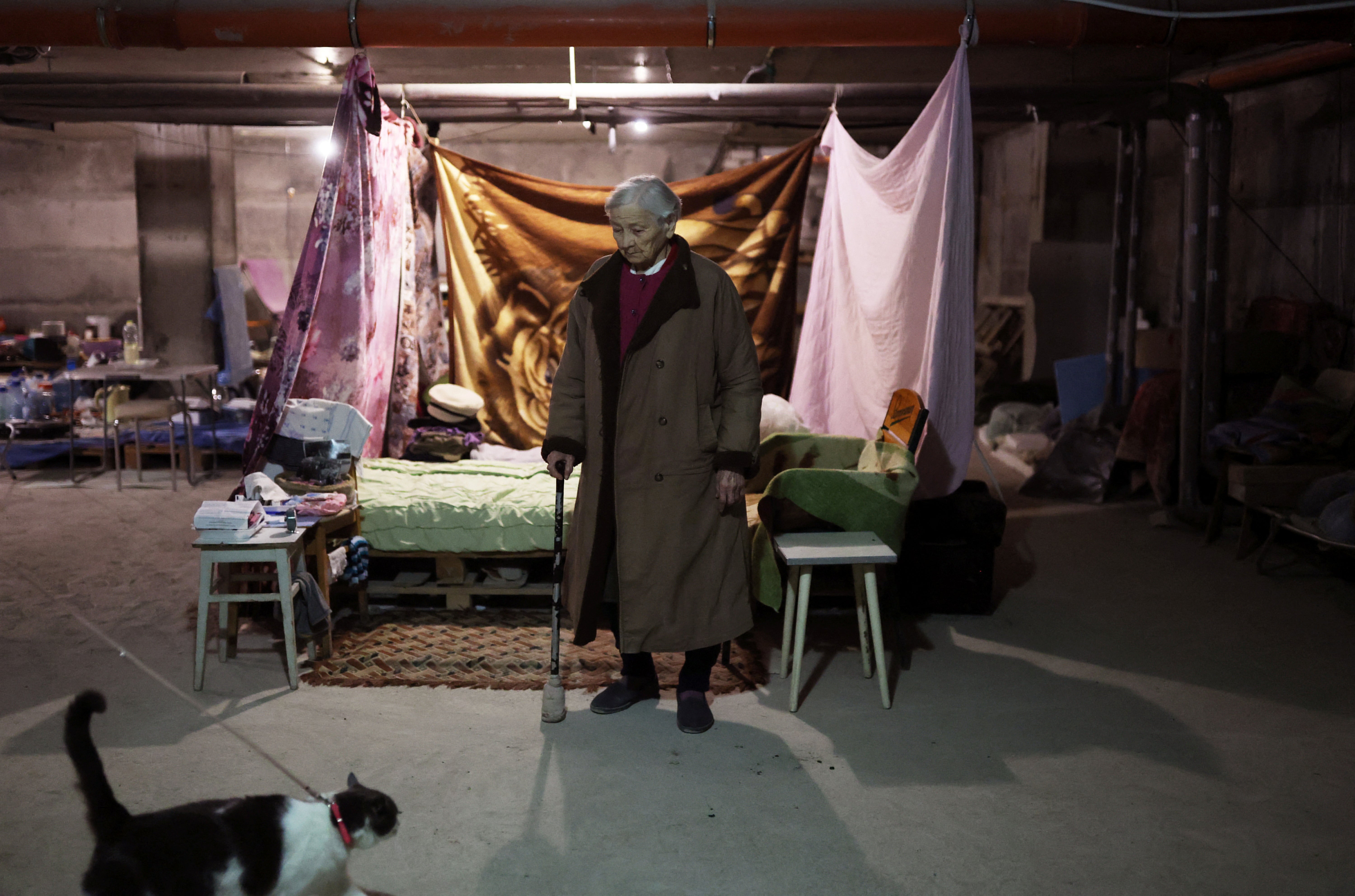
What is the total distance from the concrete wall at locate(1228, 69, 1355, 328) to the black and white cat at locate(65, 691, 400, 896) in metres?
6.93

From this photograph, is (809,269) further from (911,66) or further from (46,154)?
(46,154)

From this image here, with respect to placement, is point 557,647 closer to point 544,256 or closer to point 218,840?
point 218,840

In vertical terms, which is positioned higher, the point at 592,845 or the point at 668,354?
the point at 668,354

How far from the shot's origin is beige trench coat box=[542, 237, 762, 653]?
3.22 metres

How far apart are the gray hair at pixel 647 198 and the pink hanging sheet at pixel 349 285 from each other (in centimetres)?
192

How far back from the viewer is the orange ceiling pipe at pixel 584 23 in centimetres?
441

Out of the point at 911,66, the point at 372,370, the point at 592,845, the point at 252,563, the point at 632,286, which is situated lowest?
the point at 592,845

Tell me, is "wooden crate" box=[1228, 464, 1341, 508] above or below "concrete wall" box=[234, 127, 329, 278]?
below

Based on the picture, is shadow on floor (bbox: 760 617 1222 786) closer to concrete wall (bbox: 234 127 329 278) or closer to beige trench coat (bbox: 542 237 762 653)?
beige trench coat (bbox: 542 237 762 653)

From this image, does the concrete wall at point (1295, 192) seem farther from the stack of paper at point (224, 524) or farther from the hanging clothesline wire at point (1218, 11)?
the stack of paper at point (224, 524)

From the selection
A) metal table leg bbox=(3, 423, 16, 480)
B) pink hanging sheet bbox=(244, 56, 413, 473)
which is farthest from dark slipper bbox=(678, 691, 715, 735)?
metal table leg bbox=(3, 423, 16, 480)

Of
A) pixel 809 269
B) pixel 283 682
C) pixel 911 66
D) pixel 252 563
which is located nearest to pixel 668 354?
pixel 283 682

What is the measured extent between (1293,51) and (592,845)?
616cm

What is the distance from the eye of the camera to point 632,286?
330cm
